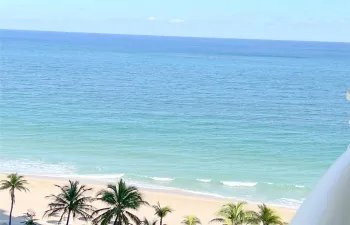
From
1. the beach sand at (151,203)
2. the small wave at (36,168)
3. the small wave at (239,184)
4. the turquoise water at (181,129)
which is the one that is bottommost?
the beach sand at (151,203)

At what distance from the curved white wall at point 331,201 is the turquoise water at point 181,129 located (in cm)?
2267

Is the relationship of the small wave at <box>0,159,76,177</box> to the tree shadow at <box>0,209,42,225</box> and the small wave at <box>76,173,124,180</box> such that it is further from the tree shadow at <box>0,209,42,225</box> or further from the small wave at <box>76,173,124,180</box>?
the tree shadow at <box>0,209,42,225</box>

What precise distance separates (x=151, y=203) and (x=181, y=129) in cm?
1673

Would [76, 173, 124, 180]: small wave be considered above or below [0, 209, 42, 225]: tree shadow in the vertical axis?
above

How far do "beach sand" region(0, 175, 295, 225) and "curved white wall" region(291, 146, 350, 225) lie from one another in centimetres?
1901

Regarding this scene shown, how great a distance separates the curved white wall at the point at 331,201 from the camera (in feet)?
10.9

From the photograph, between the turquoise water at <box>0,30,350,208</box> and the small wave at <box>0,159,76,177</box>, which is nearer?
the small wave at <box>0,159,76,177</box>

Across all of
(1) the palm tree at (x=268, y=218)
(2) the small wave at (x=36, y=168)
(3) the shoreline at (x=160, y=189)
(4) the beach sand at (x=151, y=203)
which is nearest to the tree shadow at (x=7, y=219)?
(4) the beach sand at (x=151, y=203)

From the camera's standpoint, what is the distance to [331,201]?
3449 mm

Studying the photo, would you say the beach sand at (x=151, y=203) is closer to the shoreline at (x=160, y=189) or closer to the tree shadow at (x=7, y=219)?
the tree shadow at (x=7, y=219)

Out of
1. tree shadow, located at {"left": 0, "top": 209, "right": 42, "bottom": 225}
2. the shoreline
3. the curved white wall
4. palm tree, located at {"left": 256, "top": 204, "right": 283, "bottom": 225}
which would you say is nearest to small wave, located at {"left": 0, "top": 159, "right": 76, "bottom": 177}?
the shoreline

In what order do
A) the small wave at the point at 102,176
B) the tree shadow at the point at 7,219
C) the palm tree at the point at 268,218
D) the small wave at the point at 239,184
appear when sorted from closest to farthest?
the palm tree at the point at 268,218 < the tree shadow at the point at 7,219 < the small wave at the point at 239,184 < the small wave at the point at 102,176

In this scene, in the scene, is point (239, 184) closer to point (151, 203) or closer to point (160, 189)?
point (160, 189)

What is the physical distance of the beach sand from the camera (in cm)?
2350
